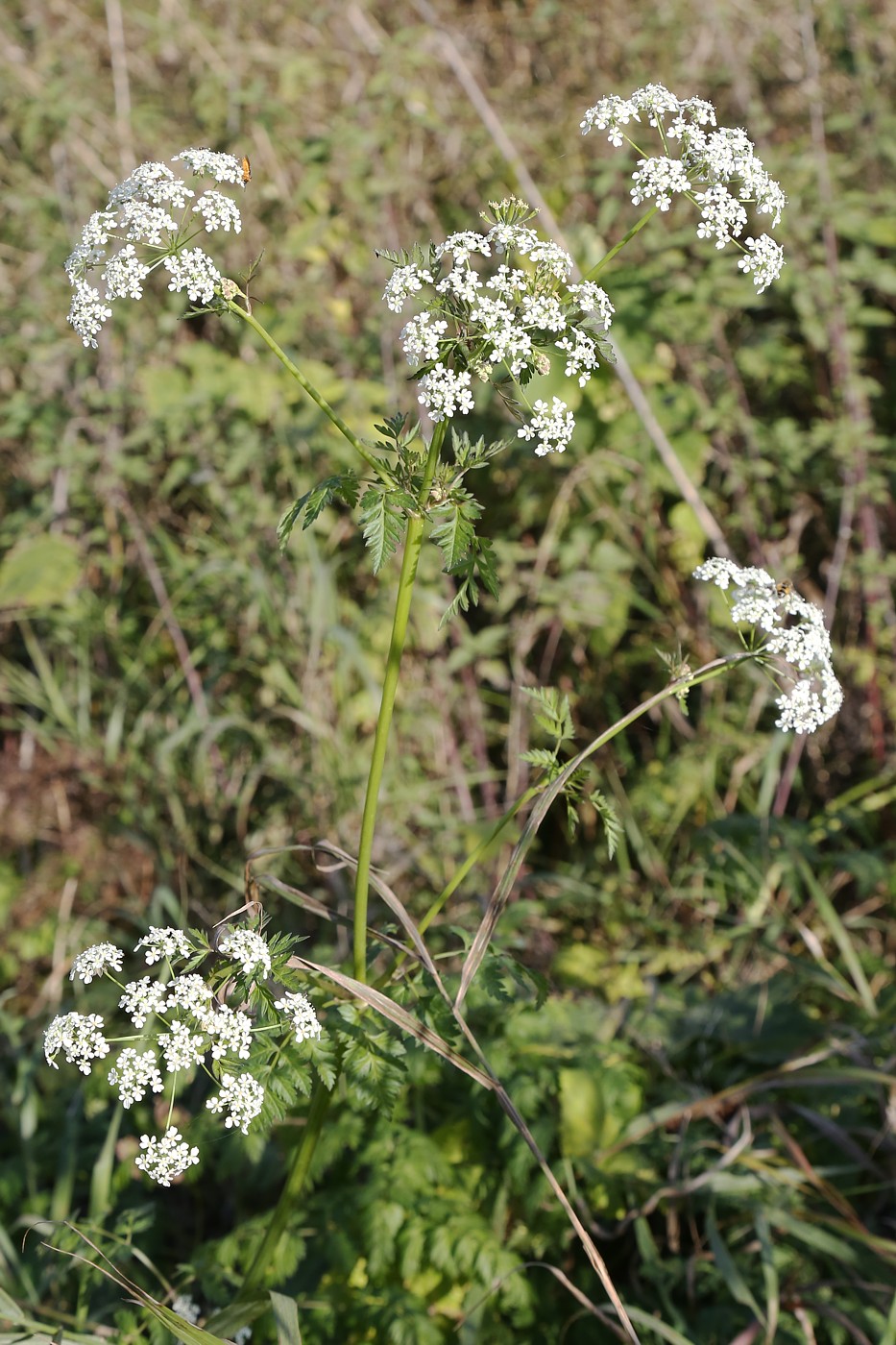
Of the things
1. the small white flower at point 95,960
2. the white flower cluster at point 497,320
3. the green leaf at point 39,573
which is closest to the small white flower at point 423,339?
the white flower cluster at point 497,320

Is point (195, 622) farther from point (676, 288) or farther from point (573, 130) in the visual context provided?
point (573, 130)

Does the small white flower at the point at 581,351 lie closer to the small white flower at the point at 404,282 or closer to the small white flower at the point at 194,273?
the small white flower at the point at 404,282

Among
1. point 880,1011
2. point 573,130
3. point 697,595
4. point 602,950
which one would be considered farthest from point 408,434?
point 573,130

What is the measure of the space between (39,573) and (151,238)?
8.29ft

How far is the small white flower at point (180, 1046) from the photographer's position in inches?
51.4

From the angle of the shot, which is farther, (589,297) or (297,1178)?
(297,1178)

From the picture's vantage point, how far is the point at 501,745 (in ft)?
12.7

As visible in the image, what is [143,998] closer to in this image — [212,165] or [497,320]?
[497,320]

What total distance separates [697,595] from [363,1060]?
2516 mm

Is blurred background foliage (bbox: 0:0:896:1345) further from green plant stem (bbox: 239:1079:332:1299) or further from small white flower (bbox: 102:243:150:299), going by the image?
small white flower (bbox: 102:243:150:299)

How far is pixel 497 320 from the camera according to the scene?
4.24 ft

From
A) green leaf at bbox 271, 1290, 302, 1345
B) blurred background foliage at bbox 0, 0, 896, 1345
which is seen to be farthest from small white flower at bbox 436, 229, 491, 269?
blurred background foliage at bbox 0, 0, 896, 1345

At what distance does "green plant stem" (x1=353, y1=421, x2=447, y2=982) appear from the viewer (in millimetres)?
1371

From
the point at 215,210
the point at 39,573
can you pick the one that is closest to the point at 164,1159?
the point at 215,210
